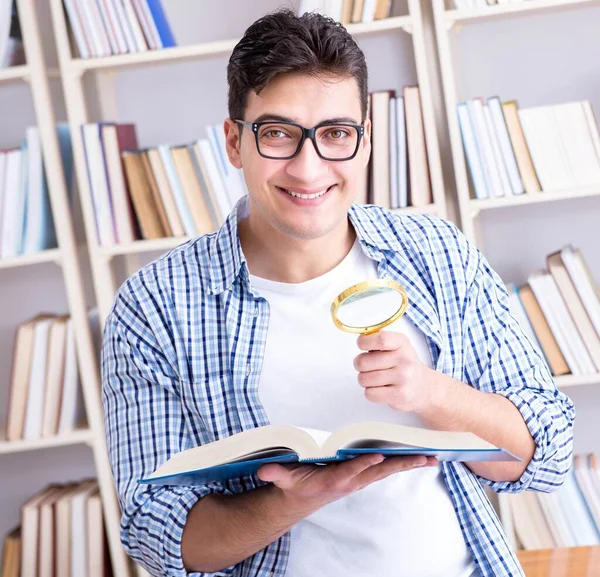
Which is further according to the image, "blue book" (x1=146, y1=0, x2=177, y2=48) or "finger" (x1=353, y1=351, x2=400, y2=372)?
"blue book" (x1=146, y1=0, x2=177, y2=48)

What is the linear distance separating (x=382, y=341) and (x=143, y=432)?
17.1 inches

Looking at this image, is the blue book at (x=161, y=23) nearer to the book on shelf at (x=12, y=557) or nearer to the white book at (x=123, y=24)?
the white book at (x=123, y=24)

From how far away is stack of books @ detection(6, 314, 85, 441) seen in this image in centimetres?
236

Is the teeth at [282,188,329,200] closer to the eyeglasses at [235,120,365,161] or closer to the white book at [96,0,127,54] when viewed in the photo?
→ the eyeglasses at [235,120,365,161]

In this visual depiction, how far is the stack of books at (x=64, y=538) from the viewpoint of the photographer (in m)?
2.41

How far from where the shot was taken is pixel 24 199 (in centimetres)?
234

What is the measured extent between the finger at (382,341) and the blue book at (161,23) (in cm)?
149

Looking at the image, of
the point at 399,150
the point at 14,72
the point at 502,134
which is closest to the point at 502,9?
the point at 502,134

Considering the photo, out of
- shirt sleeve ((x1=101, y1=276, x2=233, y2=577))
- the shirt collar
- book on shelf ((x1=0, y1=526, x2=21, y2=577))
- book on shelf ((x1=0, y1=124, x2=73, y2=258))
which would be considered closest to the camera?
shirt sleeve ((x1=101, y1=276, x2=233, y2=577))

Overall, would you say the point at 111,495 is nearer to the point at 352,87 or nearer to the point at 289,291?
the point at 289,291

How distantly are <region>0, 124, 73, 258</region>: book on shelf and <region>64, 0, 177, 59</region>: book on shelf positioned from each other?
28 centimetres

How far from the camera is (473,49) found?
8.46ft

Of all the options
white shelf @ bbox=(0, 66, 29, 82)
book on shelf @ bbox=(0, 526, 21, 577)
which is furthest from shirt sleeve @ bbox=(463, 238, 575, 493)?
book on shelf @ bbox=(0, 526, 21, 577)

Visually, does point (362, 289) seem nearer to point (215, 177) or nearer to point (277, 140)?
point (277, 140)
